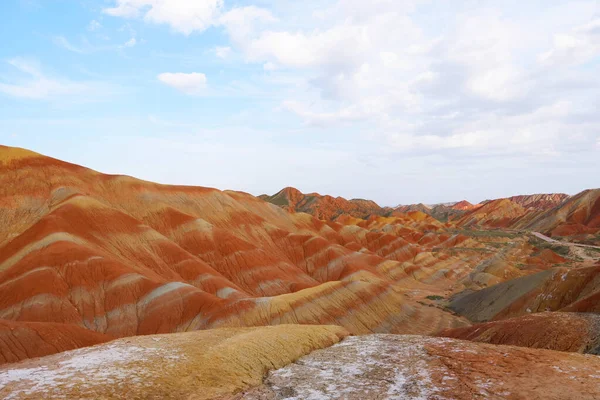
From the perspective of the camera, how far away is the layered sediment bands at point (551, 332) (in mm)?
21594

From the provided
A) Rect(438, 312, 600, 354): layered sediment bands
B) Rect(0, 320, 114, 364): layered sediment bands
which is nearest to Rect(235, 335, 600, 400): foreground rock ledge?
Rect(438, 312, 600, 354): layered sediment bands

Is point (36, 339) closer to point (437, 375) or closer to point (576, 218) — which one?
point (437, 375)

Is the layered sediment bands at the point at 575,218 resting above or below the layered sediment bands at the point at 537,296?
above

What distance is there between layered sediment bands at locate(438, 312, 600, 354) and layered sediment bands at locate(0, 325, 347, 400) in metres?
12.2

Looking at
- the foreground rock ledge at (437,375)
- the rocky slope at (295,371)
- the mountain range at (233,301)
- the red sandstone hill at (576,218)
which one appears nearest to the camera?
the foreground rock ledge at (437,375)

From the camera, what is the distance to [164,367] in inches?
675

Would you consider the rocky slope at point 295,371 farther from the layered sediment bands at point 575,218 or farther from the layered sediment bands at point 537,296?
the layered sediment bands at point 575,218

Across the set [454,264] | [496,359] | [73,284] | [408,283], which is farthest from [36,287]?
[454,264]

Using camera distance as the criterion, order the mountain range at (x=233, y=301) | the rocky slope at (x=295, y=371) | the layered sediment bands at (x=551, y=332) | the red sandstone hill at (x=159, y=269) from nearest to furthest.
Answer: the rocky slope at (x=295, y=371), the mountain range at (x=233, y=301), the layered sediment bands at (x=551, y=332), the red sandstone hill at (x=159, y=269)

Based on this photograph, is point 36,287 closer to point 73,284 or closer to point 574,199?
point 73,284

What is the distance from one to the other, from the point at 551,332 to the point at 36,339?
34.4 meters

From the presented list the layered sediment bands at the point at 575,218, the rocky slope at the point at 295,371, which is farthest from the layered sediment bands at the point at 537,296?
the layered sediment bands at the point at 575,218

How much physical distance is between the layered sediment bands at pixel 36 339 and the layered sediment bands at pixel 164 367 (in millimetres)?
7232

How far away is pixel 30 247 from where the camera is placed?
56.3 m
